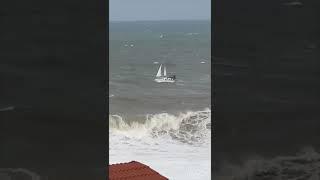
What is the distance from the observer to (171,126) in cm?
1577

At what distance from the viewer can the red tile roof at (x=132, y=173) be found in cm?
412

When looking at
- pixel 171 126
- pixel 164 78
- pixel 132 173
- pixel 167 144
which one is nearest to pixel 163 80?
pixel 164 78

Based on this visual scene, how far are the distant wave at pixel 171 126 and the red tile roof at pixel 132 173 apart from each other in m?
9.24

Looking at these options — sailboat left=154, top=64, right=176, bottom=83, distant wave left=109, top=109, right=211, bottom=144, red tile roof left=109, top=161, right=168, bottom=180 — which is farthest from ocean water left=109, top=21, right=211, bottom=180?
red tile roof left=109, top=161, right=168, bottom=180

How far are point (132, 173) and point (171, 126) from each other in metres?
11.4

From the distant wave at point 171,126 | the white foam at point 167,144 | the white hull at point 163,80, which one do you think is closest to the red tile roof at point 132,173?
the white foam at point 167,144

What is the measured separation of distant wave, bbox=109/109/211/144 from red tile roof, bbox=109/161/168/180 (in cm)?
924

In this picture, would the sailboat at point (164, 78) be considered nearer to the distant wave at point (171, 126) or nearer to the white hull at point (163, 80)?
the white hull at point (163, 80)
